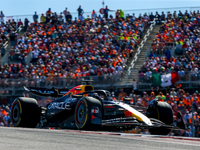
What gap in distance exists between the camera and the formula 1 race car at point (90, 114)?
10742 millimetres

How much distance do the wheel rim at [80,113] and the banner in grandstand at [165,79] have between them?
1154 cm

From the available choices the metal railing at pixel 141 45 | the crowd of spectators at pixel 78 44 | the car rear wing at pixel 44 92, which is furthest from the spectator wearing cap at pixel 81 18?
the car rear wing at pixel 44 92

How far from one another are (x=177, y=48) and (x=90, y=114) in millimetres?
17453

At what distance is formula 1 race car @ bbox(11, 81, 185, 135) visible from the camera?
35.2ft

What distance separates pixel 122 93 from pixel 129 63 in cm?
593

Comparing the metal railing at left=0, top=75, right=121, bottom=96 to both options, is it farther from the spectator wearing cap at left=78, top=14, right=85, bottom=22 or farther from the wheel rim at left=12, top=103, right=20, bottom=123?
the spectator wearing cap at left=78, top=14, right=85, bottom=22

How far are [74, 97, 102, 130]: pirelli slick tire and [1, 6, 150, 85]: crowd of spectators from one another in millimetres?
12009

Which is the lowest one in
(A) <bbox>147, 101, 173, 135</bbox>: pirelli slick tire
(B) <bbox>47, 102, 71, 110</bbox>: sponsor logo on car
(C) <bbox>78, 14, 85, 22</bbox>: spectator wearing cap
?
(A) <bbox>147, 101, 173, 135</bbox>: pirelli slick tire

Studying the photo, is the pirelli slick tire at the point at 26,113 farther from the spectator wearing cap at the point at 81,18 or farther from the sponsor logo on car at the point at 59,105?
the spectator wearing cap at the point at 81,18

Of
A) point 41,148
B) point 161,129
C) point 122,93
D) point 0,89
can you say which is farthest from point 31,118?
point 0,89

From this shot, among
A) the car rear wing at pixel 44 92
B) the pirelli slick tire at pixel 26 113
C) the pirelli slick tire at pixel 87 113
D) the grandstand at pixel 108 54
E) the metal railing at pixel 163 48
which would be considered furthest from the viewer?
the metal railing at pixel 163 48

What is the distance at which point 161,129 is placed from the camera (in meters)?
12.0

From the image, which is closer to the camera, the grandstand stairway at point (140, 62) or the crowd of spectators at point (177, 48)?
the grandstand stairway at point (140, 62)

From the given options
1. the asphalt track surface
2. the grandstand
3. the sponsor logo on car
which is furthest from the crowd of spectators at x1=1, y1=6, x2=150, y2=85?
the asphalt track surface
